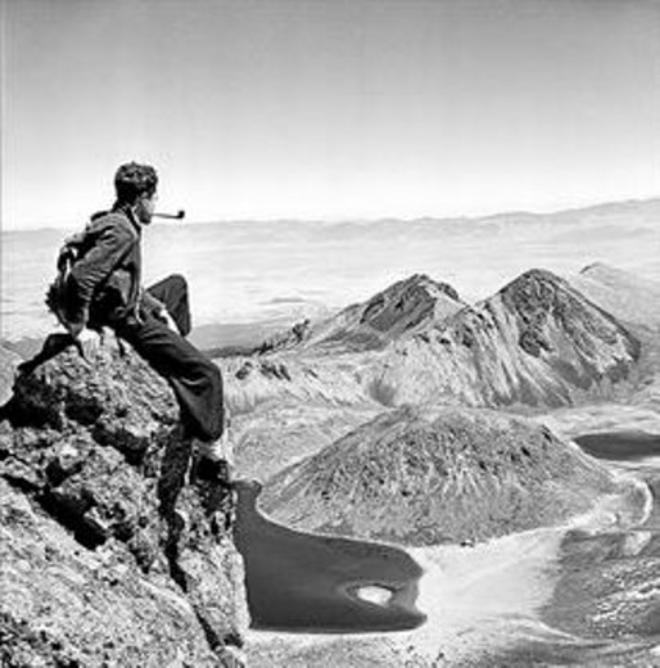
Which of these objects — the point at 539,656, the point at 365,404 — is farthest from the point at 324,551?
the point at 365,404

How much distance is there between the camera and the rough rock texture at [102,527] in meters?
6.21

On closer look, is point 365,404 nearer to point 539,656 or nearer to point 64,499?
point 539,656

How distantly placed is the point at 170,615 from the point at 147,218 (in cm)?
269

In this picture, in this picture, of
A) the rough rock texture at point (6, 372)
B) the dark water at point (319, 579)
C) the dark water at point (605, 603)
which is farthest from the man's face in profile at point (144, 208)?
the rough rock texture at point (6, 372)

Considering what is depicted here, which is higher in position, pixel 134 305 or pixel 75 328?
pixel 134 305

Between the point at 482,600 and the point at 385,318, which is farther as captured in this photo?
the point at 385,318

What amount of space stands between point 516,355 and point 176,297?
91.3m

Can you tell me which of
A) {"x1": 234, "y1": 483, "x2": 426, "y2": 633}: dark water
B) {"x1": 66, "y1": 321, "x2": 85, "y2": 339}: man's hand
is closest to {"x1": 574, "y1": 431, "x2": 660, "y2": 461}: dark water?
{"x1": 234, "y1": 483, "x2": 426, "y2": 633}: dark water

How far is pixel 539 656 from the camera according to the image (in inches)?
1339

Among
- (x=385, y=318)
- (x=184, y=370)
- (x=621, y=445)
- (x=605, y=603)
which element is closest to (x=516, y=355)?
(x=385, y=318)

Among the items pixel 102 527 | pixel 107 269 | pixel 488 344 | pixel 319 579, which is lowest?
pixel 319 579

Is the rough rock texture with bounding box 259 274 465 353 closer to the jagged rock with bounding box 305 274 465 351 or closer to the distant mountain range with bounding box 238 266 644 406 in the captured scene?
the jagged rock with bounding box 305 274 465 351

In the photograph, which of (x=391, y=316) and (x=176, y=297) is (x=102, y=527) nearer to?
(x=176, y=297)

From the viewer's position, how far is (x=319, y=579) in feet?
153
